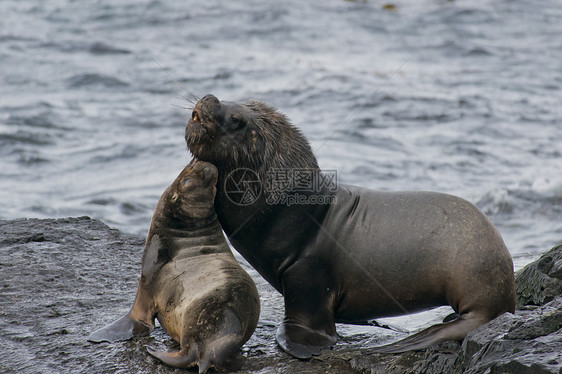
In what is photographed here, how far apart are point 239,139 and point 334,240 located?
35.0 inches

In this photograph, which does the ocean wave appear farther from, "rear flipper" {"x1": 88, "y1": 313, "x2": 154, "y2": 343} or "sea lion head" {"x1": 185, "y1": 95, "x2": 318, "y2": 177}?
"rear flipper" {"x1": 88, "y1": 313, "x2": 154, "y2": 343}

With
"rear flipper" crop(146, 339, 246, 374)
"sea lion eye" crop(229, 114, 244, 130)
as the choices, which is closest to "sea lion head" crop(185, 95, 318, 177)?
"sea lion eye" crop(229, 114, 244, 130)

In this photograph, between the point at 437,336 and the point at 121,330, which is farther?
the point at 121,330

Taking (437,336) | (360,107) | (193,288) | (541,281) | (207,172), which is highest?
(207,172)

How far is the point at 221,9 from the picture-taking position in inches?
923

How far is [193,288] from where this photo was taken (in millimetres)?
5051

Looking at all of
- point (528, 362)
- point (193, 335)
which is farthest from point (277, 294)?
point (528, 362)

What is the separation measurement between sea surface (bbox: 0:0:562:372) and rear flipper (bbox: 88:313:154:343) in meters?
2.44

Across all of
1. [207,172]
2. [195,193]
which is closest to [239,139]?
[207,172]

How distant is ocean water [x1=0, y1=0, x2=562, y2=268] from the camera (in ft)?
37.3

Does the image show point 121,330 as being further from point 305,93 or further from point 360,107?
point 305,93

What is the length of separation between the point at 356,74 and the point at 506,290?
13.1 metres

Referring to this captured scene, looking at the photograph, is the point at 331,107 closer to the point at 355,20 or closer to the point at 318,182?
the point at 355,20

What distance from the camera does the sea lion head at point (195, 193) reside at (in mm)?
5387
